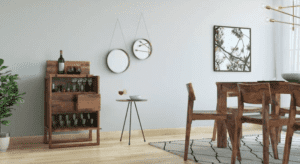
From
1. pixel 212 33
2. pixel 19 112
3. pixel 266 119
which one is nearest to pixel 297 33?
pixel 212 33

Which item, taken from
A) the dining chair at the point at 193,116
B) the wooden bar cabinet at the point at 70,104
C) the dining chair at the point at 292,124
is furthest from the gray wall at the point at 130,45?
the dining chair at the point at 292,124

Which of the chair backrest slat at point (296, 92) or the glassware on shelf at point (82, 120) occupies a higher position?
the chair backrest slat at point (296, 92)

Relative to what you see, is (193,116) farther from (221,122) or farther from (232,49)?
(232,49)

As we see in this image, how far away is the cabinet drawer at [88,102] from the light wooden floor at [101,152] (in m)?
0.52

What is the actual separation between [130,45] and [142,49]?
8.0 inches

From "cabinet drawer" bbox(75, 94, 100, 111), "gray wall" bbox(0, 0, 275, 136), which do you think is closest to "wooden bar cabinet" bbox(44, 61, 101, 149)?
"cabinet drawer" bbox(75, 94, 100, 111)

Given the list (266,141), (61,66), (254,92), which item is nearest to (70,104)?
(61,66)

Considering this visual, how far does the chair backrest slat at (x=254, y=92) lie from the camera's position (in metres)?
2.75

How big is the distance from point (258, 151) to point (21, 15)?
12.0ft

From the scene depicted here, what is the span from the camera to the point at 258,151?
3.70 meters

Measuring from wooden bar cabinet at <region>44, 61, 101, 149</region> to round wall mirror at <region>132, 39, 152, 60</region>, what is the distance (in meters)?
0.84

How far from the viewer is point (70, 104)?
4.12 m

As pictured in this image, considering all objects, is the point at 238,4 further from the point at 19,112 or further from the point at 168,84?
the point at 19,112

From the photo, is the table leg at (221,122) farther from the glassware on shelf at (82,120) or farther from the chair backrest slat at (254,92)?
the glassware on shelf at (82,120)
